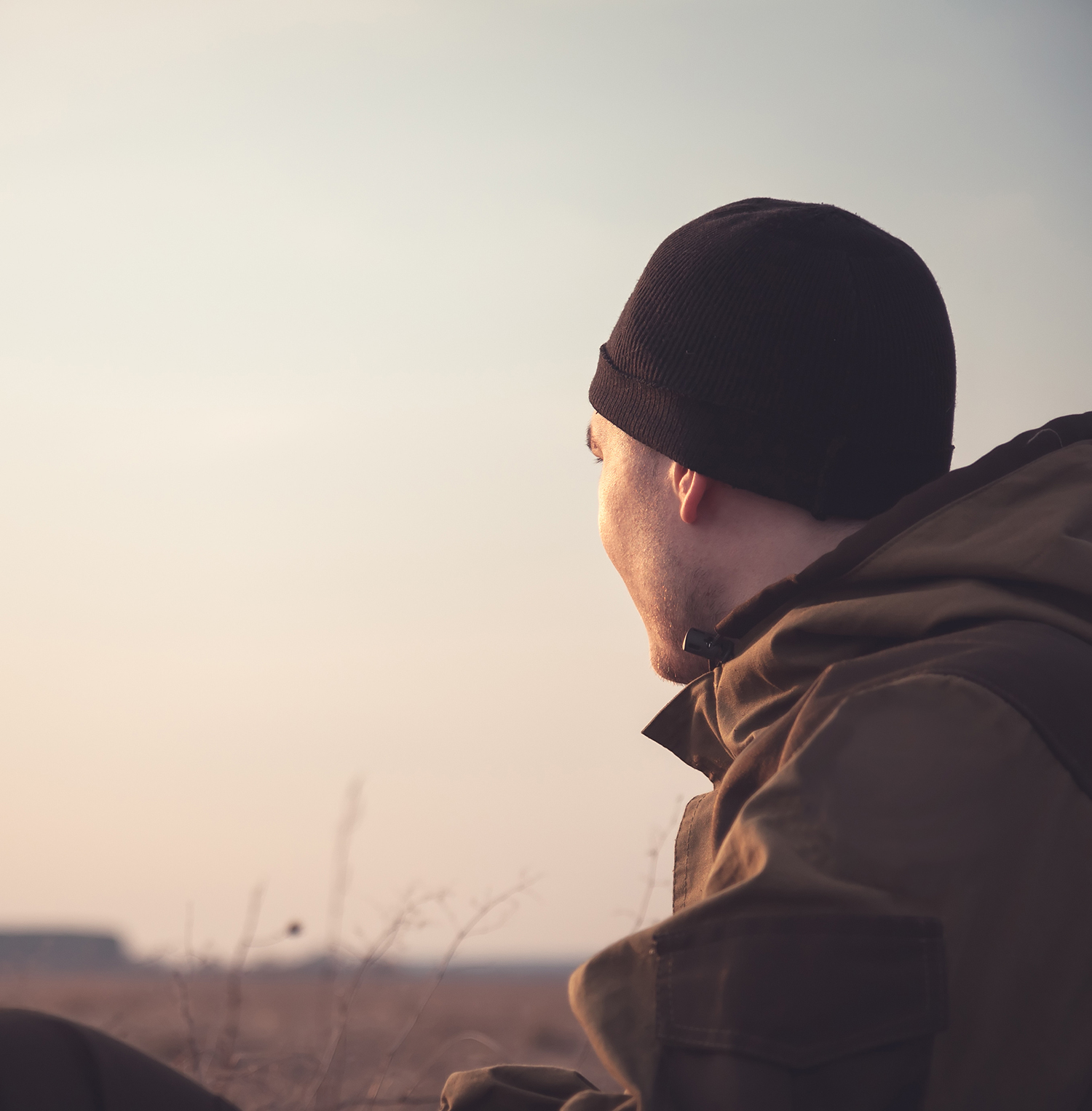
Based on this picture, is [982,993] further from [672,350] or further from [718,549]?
[672,350]

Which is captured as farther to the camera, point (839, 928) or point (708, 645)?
point (708, 645)

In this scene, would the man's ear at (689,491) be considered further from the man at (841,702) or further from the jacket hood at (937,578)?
the jacket hood at (937,578)

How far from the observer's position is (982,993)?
118cm

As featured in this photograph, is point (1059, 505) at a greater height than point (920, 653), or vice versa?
point (1059, 505)

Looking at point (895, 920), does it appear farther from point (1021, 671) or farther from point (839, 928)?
point (1021, 671)

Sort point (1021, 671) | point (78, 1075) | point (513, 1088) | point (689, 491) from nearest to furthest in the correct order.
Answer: point (1021, 671), point (78, 1075), point (513, 1088), point (689, 491)

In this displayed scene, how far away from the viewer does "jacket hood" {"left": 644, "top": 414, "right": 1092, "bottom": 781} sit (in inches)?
56.7

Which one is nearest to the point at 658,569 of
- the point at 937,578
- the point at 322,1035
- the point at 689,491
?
the point at 689,491

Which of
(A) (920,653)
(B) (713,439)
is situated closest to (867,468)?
(B) (713,439)

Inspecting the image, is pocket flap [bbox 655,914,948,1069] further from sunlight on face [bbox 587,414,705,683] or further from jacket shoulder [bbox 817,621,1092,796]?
sunlight on face [bbox 587,414,705,683]

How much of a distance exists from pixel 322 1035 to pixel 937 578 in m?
8.22

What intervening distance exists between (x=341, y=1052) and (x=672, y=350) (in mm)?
2186

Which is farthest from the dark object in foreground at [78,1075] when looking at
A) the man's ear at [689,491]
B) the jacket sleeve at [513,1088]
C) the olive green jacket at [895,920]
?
the man's ear at [689,491]

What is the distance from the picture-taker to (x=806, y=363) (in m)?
1.89
